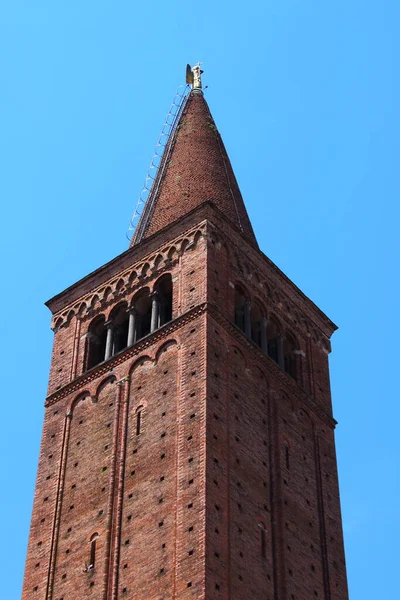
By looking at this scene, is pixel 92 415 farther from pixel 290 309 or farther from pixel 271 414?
pixel 290 309

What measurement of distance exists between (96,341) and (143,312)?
1.36 m

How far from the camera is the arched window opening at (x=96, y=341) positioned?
1310 inches

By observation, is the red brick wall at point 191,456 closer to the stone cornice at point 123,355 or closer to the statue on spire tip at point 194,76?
the stone cornice at point 123,355

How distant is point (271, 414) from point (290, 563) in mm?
3757

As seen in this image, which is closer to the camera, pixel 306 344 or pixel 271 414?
pixel 271 414

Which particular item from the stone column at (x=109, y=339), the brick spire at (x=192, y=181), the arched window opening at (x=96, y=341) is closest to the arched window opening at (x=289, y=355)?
the brick spire at (x=192, y=181)

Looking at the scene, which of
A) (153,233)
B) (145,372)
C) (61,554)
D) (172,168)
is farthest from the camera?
(172,168)

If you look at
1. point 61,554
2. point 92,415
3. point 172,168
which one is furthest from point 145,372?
point 172,168

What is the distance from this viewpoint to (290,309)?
3481 centimetres

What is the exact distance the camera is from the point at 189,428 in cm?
2881

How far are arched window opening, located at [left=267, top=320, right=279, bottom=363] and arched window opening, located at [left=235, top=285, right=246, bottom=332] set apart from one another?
94 centimetres

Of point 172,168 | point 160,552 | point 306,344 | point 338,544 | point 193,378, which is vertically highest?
point 172,168

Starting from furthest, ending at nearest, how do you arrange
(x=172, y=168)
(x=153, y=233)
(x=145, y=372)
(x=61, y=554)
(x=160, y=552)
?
(x=172, y=168), (x=153, y=233), (x=145, y=372), (x=61, y=554), (x=160, y=552)

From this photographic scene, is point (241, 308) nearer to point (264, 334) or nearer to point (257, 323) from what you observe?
point (257, 323)
